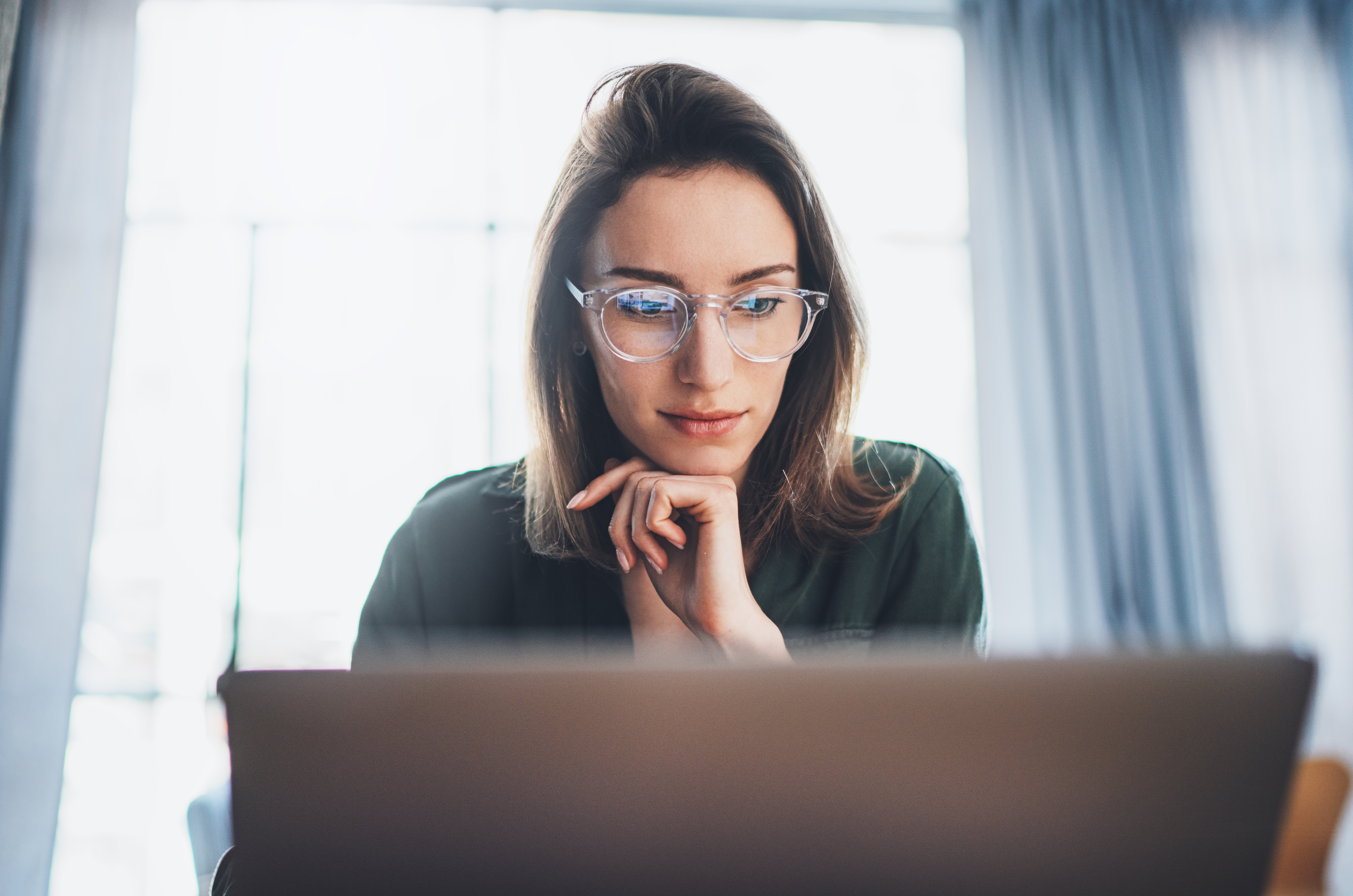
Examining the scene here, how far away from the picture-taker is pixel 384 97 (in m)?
2.63

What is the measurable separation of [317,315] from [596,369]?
6.06 ft

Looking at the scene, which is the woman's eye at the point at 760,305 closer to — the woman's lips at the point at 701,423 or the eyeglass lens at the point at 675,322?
the eyeglass lens at the point at 675,322

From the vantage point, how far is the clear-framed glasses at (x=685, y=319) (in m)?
0.91

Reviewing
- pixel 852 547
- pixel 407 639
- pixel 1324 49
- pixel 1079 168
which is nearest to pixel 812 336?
pixel 852 547

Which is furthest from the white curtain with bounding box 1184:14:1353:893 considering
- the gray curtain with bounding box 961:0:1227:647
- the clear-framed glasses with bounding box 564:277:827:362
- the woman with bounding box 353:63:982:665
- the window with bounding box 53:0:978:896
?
the clear-framed glasses with bounding box 564:277:827:362

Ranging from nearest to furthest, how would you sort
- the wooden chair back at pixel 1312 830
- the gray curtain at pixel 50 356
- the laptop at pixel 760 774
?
the laptop at pixel 760 774, the wooden chair back at pixel 1312 830, the gray curtain at pixel 50 356

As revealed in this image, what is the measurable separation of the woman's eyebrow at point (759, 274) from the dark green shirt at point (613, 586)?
334 mm

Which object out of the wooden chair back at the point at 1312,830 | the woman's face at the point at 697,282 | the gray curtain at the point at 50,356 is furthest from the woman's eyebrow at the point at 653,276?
the gray curtain at the point at 50,356

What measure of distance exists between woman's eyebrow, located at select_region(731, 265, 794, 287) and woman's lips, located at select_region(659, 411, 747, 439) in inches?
6.0

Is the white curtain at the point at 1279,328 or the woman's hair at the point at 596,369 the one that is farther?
→ the white curtain at the point at 1279,328

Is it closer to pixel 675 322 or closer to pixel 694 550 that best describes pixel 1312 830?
pixel 694 550

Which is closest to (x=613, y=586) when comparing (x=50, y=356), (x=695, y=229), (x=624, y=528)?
(x=624, y=528)

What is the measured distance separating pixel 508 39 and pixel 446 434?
53.2 inches

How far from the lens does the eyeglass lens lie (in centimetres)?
91
